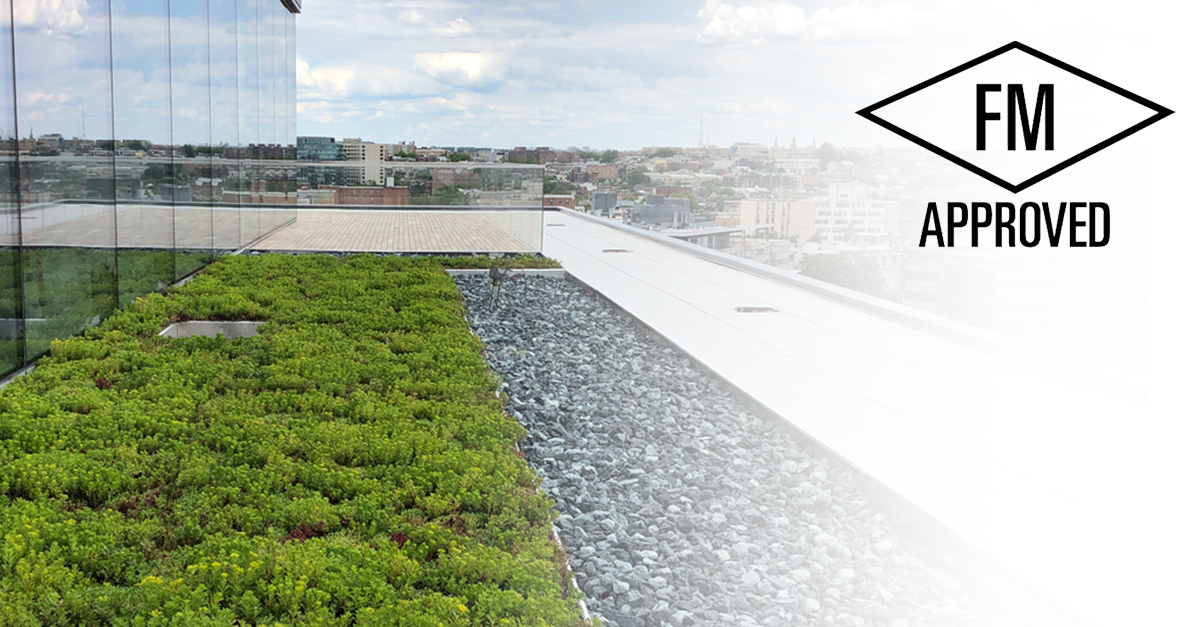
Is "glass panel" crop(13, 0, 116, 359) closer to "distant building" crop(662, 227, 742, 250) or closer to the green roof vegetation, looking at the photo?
the green roof vegetation

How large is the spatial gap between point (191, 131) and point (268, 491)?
7.68 meters

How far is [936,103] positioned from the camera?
11.5 m

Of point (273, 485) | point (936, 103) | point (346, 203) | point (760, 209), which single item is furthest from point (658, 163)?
point (273, 485)

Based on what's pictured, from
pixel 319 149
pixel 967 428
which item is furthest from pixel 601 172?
pixel 967 428

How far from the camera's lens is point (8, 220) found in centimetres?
562

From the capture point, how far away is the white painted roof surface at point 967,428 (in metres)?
3.58

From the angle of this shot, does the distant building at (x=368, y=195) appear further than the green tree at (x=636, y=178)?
No

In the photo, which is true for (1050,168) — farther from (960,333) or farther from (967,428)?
(967,428)

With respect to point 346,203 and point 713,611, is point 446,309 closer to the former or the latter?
point 713,611

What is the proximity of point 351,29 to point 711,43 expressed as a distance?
13.8m

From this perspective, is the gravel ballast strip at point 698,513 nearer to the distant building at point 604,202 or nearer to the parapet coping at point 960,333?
the parapet coping at point 960,333

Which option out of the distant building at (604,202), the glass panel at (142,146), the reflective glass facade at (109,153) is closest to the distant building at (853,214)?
the distant building at (604,202)

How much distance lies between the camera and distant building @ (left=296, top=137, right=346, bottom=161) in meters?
17.5

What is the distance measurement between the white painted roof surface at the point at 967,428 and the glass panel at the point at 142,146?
474 centimetres
